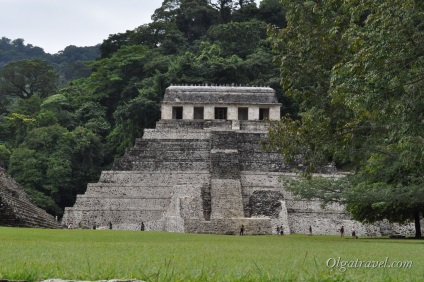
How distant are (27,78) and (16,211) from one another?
3068 centimetres

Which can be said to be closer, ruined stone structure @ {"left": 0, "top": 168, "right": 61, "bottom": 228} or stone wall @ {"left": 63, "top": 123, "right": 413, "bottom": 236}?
ruined stone structure @ {"left": 0, "top": 168, "right": 61, "bottom": 228}

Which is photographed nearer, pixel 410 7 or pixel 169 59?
pixel 410 7

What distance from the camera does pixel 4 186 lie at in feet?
68.8

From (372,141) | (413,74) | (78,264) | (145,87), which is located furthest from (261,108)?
(78,264)

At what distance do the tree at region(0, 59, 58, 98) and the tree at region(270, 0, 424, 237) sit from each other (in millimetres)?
32710

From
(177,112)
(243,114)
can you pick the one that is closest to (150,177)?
(177,112)

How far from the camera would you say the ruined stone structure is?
18281mm

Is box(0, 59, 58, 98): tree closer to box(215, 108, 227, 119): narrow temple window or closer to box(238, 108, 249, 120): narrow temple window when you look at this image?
box(215, 108, 227, 119): narrow temple window

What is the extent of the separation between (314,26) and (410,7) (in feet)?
12.2

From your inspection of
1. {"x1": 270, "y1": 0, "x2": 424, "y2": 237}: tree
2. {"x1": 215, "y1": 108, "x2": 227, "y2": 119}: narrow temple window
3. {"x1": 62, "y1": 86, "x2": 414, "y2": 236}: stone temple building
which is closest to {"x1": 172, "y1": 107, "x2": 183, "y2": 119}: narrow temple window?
{"x1": 62, "y1": 86, "x2": 414, "y2": 236}: stone temple building

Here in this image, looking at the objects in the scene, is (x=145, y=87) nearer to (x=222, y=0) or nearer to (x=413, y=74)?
(x=222, y=0)

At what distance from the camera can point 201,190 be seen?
24.7 m

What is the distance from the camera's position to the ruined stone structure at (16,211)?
18.3m

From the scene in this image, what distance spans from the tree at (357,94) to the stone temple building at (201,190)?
12.2 feet
